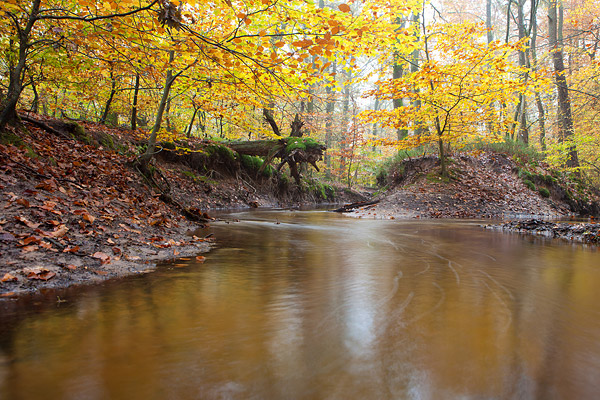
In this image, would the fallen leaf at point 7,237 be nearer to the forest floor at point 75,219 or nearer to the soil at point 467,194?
the forest floor at point 75,219

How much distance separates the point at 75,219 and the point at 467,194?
11.1 metres

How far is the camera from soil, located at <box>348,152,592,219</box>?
1019 centimetres

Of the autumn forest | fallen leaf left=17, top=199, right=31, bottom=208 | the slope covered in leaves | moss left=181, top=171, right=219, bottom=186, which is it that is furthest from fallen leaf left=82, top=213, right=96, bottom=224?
moss left=181, top=171, right=219, bottom=186

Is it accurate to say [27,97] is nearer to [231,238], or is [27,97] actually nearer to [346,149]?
[231,238]

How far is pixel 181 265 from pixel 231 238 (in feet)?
6.20

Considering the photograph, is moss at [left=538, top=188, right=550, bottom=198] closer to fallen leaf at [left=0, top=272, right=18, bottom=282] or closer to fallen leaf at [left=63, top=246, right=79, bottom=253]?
fallen leaf at [left=63, top=246, right=79, bottom=253]

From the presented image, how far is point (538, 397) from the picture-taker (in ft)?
4.03

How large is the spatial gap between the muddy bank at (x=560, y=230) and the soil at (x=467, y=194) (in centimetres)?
319

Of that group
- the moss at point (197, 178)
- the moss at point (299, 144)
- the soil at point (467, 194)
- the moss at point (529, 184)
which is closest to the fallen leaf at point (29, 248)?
the soil at point (467, 194)

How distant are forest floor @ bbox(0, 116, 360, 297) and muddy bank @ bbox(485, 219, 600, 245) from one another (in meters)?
6.14

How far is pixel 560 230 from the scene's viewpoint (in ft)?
19.0

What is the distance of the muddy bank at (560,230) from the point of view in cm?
521

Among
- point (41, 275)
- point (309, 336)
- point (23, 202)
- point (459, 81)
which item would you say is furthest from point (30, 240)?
point (459, 81)

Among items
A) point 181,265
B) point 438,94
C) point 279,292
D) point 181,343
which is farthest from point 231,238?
point 438,94
